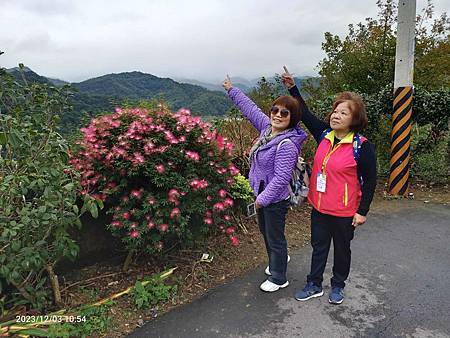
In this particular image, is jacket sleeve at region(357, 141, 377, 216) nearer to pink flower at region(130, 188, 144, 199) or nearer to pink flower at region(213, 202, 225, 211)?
pink flower at region(213, 202, 225, 211)

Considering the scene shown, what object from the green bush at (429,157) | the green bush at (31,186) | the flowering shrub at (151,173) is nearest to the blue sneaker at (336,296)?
the flowering shrub at (151,173)

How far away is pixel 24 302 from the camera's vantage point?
96.2 inches

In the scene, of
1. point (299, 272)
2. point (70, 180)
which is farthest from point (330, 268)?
point (70, 180)

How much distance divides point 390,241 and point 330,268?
1061mm

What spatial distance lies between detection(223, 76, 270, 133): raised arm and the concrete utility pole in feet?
11.0

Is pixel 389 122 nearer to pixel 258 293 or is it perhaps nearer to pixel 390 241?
pixel 390 241

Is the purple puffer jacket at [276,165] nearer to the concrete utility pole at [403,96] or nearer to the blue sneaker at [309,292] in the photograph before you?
the blue sneaker at [309,292]

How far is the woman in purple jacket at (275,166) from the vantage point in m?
2.37

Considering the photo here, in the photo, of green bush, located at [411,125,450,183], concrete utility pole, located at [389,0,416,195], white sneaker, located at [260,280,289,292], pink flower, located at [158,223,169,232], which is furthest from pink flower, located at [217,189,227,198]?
green bush, located at [411,125,450,183]

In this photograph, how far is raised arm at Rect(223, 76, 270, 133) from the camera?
276cm

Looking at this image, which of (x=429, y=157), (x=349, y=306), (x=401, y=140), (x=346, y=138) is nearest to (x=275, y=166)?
(x=346, y=138)

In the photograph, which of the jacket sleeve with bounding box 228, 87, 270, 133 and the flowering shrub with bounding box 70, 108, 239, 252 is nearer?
the flowering shrub with bounding box 70, 108, 239, 252

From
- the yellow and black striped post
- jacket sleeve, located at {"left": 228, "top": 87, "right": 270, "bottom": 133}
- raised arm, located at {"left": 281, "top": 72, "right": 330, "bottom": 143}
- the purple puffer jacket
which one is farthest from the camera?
the yellow and black striped post

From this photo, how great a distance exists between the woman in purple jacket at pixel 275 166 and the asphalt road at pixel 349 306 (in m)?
0.26
